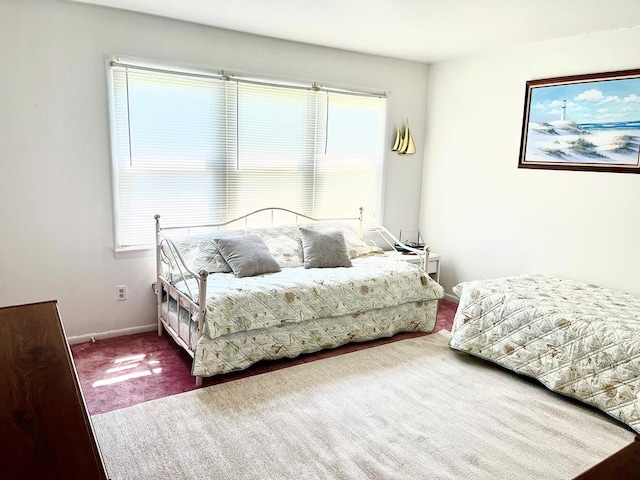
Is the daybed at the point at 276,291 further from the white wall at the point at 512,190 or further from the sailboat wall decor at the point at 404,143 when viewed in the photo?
the sailboat wall decor at the point at 404,143

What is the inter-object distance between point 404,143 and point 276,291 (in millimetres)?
2318

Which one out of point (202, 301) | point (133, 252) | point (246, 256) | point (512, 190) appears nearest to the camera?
point (202, 301)

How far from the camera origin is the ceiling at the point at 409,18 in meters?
2.97

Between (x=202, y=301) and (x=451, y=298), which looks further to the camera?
(x=451, y=298)

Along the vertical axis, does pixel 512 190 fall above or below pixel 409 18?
below

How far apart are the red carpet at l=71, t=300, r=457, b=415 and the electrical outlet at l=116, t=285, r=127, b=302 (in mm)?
300

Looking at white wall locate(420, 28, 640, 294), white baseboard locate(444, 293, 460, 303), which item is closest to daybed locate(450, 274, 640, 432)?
white wall locate(420, 28, 640, 294)

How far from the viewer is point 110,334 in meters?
3.57

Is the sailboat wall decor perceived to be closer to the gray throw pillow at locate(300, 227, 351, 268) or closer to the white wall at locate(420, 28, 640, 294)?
the white wall at locate(420, 28, 640, 294)

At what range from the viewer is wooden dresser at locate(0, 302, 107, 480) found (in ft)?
2.92

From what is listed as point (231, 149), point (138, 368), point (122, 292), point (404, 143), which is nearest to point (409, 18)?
point (404, 143)

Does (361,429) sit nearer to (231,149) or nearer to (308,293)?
(308,293)

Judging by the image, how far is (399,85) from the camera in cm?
468

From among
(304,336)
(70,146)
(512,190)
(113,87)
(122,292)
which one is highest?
(113,87)
